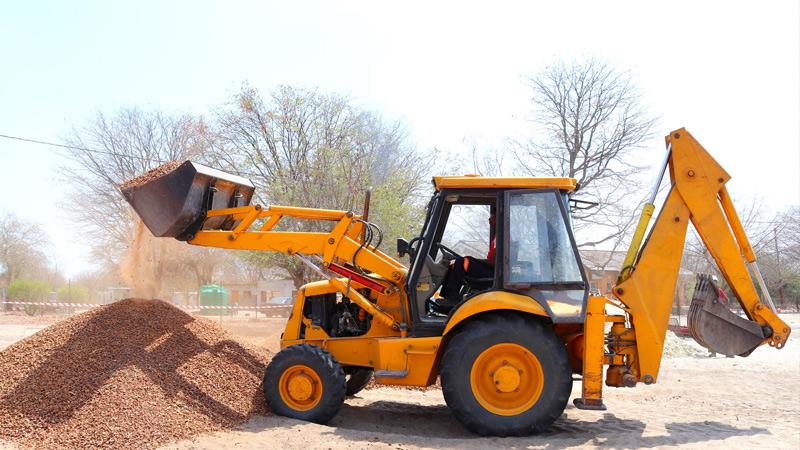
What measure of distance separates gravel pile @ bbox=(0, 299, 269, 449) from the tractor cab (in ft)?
7.26

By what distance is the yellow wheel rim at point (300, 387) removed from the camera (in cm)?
708

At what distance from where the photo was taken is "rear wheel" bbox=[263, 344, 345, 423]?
700cm

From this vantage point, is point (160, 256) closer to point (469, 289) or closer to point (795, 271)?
point (469, 289)

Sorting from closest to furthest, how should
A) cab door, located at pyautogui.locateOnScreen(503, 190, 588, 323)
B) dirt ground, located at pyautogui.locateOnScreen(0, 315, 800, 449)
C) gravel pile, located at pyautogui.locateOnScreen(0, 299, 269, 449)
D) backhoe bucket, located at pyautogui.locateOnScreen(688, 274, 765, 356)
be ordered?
gravel pile, located at pyautogui.locateOnScreen(0, 299, 269, 449), dirt ground, located at pyautogui.locateOnScreen(0, 315, 800, 449), cab door, located at pyautogui.locateOnScreen(503, 190, 588, 323), backhoe bucket, located at pyautogui.locateOnScreen(688, 274, 765, 356)

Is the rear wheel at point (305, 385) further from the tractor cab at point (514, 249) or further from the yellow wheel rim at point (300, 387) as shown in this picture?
the tractor cab at point (514, 249)

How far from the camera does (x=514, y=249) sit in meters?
6.85

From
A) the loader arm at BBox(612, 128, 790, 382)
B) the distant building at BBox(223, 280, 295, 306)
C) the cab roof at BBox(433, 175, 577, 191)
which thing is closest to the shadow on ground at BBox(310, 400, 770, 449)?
the loader arm at BBox(612, 128, 790, 382)

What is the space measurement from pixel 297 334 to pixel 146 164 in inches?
1043

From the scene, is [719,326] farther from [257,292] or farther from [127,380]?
[257,292]

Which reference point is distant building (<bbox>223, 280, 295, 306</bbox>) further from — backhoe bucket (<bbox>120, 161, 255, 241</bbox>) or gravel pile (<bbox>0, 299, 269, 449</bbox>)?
backhoe bucket (<bbox>120, 161, 255, 241</bbox>)

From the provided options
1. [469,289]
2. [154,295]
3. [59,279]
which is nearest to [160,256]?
[154,295]

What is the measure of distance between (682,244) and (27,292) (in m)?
29.9

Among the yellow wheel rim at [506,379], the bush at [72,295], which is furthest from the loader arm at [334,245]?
the bush at [72,295]

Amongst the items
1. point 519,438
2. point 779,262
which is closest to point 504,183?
point 519,438
